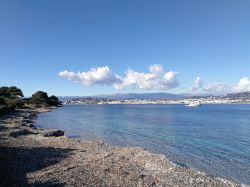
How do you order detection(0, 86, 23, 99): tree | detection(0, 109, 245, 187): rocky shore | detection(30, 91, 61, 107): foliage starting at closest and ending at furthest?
1. detection(0, 109, 245, 187): rocky shore
2. detection(0, 86, 23, 99): tree
3. detection(30, 91, 61, 107): foliage

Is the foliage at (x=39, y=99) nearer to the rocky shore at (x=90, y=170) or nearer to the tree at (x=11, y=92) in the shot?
the tree at (x=11, y=92)

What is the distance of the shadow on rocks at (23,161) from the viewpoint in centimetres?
2083

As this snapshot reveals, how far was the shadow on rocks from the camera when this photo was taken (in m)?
20.8

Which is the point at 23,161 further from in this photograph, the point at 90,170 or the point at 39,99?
the point at 39,99

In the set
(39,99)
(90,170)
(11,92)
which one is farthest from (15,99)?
(90,170)

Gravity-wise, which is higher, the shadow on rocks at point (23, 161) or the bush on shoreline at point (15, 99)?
the bush on shoreline at point (15, 99)

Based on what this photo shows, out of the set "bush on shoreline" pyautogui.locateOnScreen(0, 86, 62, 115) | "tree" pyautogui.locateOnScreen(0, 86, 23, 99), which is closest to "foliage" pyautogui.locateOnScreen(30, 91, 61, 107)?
"bush on shoreline" pyautogui.locateOnScreen(0, 86, 62, 115)

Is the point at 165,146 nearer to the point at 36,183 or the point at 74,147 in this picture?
the point at 74,147

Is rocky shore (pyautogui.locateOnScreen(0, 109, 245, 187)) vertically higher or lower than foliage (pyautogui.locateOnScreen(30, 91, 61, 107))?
lower

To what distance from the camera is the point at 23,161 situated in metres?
28.3

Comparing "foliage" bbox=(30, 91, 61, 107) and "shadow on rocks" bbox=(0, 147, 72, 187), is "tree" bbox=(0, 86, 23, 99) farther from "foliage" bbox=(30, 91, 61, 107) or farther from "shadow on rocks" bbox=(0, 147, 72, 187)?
"shadow on rocks" bbox=(0, 147, 72, 187)

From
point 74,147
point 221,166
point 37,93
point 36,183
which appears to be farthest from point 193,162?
point 37,93

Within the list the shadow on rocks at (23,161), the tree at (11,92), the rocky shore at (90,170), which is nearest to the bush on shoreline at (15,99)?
the tree at (11,92)

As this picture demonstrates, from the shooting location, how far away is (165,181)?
77.7 ft
